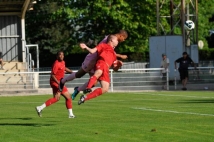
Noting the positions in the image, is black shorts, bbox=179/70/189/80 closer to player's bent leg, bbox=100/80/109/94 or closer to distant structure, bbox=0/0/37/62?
distant structure, bbox=0/0/37/62

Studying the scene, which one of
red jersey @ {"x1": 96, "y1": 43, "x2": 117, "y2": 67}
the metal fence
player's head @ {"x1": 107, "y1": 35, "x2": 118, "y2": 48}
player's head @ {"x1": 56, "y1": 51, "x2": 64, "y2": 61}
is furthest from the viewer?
the metal fence

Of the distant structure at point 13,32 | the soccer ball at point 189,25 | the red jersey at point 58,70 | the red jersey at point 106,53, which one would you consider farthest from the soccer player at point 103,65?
the soccer ball at point 189,25

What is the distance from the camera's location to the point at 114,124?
59.7ft

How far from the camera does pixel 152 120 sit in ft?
64.6

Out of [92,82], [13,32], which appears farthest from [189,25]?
[92,82]

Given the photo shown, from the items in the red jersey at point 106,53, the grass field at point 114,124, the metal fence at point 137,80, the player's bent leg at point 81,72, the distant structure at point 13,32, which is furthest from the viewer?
the distant structure at point 13,32

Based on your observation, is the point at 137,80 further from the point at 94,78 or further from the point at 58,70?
the point at 94,78

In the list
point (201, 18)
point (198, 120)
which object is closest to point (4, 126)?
point (198, 120)

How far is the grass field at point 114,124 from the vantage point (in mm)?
15461

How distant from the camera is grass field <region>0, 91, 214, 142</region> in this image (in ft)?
50.7

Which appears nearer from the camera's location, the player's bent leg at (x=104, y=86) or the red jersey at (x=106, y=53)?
the player's bent leg at (x=104, y=86)

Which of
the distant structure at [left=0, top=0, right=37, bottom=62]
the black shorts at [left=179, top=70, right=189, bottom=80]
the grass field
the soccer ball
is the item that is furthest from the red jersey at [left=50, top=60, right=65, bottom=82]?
the soccer ball

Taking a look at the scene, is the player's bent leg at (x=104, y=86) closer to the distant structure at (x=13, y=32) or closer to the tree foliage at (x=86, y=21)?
the distant structure at (x=13, y=32)

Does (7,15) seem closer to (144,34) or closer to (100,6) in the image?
(100,6)
